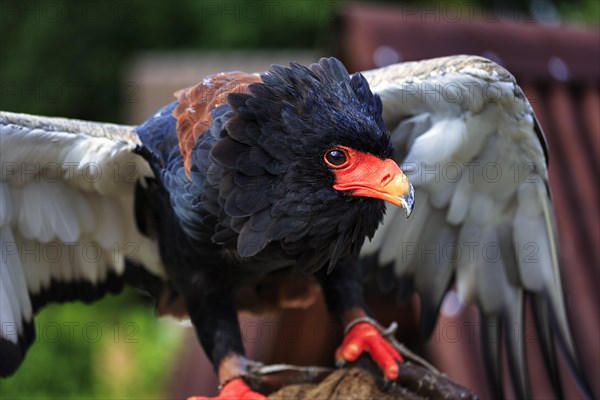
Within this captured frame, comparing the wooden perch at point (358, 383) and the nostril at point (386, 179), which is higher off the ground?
the nostril at point (386, 179)

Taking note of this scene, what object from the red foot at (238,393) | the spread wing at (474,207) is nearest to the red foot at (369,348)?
the red foot at (238,393)

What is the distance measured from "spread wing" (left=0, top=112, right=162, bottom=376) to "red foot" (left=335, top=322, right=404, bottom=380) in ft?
2.90

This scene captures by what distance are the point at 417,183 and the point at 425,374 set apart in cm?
73

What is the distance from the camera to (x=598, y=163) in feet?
15.9

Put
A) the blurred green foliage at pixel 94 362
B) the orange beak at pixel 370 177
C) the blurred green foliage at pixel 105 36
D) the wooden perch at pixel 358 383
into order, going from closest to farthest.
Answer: the orange beak at pixel 370 177, the wooden perch at pixel 358 383, the blurred green foliage at pixel 94 362, the blurred green foliage at pixel 105 36

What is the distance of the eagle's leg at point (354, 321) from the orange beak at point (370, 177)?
0.74 m

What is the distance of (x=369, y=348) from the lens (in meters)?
2.82

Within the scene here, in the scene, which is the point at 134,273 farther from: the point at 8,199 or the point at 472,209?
the point at 472,209

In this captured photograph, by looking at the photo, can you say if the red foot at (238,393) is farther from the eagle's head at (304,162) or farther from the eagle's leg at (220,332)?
the eagle's head at (304,162)

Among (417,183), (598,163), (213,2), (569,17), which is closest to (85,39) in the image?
(213,2)

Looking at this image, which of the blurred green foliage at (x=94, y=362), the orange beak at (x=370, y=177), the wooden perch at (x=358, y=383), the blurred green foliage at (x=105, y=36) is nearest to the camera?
the orange beak at (x=370, y=177)

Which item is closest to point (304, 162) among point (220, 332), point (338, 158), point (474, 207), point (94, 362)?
point (338, 158)

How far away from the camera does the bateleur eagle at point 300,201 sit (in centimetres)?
224

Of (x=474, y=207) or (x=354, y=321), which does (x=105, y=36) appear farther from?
(x=354, y=321)
